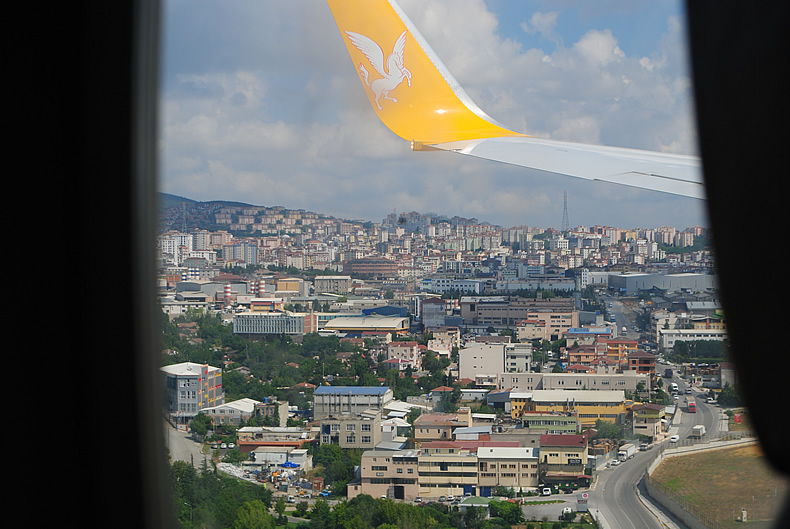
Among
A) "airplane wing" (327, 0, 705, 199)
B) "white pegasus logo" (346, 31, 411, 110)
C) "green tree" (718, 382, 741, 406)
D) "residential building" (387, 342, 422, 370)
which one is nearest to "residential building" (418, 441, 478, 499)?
"residential building" (387, 342, 422, 370)

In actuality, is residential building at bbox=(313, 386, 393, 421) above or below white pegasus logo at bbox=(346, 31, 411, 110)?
below

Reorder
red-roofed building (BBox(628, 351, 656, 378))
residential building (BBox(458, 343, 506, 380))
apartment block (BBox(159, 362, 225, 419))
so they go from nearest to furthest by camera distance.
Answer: apartment block (BBox(159, 362, 225, 419))
red-roofed building (BBox(628, 351, 656, 378))
residential building (BBox(458, 343, 506, 380))

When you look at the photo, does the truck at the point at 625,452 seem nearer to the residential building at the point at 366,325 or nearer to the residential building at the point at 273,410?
the residential building at the point at 366,325

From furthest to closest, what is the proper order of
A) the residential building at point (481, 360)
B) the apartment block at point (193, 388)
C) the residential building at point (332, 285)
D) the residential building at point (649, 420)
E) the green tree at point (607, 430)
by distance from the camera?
the residential building at point (332, 285)
the residential building at point (481, 360)
the green tree at point (607, 430)
the residential building at point (649, 420)
the apartment block at point (193, 388)

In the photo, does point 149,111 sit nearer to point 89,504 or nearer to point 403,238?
point 89,504

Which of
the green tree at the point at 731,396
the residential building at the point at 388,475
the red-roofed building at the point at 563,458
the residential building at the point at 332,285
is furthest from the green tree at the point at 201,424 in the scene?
the green tree at the point at 731,396

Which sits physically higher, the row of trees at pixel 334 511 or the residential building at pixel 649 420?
the residential building at pixel 649 420

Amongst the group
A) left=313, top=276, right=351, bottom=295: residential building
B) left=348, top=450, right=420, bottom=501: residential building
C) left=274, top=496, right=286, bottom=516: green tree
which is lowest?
left=274, top=496, right=286, bottom=516: green tree

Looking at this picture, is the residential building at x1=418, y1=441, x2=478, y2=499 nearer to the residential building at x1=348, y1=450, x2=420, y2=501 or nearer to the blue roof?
the residential building at x1=348, y1=450, x2=420, y2=501

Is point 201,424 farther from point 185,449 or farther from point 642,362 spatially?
point 642,362
